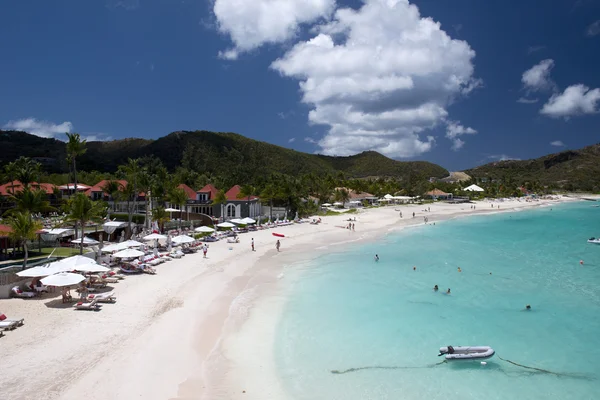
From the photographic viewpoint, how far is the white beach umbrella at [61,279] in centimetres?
1548

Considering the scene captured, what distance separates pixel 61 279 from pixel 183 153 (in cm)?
11536

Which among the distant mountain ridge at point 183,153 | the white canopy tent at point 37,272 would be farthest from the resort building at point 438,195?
the white canopy tent at point 37,272

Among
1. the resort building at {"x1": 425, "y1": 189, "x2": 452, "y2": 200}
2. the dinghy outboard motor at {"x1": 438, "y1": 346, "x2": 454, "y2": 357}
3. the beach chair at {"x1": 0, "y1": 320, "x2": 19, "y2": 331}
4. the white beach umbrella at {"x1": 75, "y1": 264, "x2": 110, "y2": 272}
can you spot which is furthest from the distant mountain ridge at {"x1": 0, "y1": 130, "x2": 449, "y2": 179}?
the dinghy outboard motor at {"x1": 438, "y1": 346, "x2": 454, "y2": 357}

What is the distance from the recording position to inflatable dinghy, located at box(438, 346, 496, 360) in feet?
43.1

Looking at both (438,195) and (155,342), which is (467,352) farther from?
(438,195)

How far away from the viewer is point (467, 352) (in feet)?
43.9

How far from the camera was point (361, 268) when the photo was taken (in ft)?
89.5

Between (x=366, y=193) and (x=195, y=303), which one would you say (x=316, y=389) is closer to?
(x=195, y=303)

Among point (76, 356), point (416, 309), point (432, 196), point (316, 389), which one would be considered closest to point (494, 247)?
point (416, 309)

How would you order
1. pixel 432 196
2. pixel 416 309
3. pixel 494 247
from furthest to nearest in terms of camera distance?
1. pixel 432 196
2. pixel 494 247
3. pixel 416 309

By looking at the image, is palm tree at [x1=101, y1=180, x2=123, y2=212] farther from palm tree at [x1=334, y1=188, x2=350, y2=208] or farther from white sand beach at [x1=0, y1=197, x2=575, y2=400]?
palm tree at [x1=334, y1=188, x2=350, y2=208]

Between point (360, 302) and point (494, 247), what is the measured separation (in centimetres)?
2625

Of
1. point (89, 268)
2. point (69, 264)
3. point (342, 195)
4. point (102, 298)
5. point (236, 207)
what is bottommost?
point (102, 298)

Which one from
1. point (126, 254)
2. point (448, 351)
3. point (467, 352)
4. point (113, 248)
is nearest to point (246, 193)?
point (113, 248)
